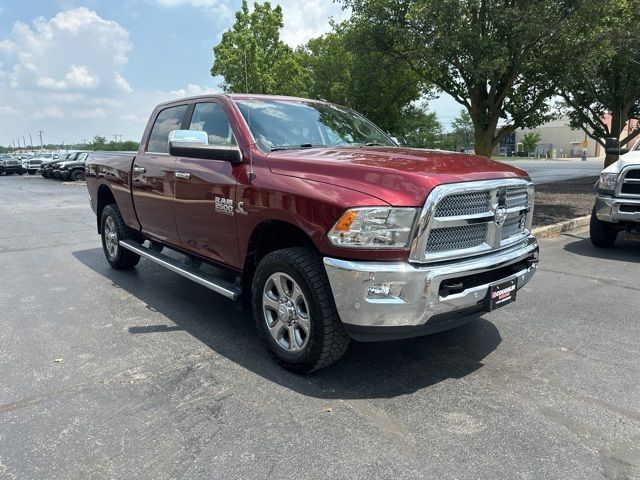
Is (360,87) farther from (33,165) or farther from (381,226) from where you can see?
(33,165)

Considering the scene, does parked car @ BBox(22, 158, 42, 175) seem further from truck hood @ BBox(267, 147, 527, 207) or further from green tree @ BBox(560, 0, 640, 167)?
truck hood @ BBox(267, 147, 527, 207)

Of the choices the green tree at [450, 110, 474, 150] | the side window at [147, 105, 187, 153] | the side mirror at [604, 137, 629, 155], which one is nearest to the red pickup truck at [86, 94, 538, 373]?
the side window at [147, 105, 187, 153]

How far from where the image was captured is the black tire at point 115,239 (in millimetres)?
6276

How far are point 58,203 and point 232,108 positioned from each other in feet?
46.6

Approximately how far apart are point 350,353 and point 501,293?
4.09 feet

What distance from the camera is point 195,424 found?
9.91 feet

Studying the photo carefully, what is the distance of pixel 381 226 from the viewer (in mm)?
3049

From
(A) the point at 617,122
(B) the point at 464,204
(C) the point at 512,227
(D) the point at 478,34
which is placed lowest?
(C) the point at 512,227

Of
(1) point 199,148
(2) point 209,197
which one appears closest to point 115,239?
(2) point 209,197

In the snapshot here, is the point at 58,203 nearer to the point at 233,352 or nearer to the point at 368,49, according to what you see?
the point at 368,49

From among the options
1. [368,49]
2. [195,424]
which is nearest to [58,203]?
[368,49]

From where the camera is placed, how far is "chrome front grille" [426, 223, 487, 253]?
320cm

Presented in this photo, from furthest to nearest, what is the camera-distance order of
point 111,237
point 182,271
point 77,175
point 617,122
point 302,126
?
1. point 77,175
2. point 617,122
3. point 111,237
4. point 182,271
5. point 302,126

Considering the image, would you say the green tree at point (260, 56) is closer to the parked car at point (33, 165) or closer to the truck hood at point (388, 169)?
the parked car at point (33, 165)
